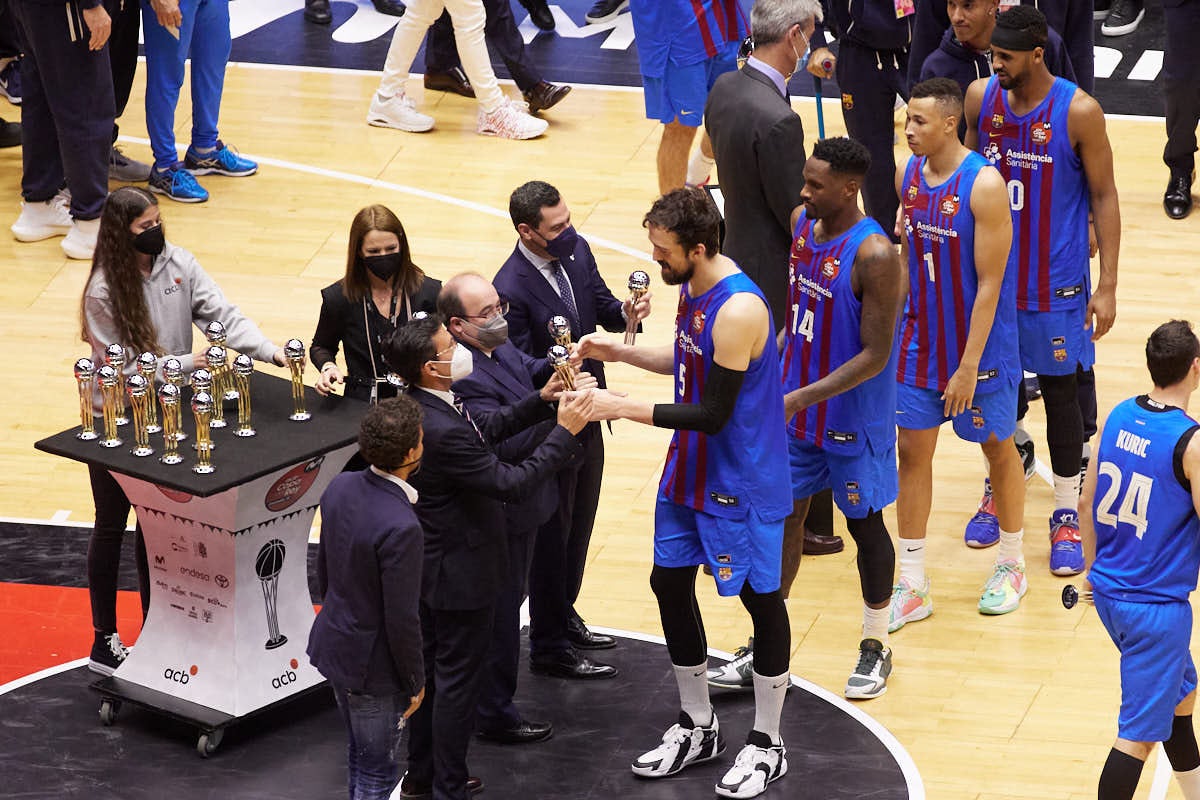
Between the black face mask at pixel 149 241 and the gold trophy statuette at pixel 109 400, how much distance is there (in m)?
0.45

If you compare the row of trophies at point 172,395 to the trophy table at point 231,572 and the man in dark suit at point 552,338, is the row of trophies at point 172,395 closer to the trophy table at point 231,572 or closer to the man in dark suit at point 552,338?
the trophy table at point 231,572

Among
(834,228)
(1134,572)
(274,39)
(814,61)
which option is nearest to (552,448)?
(834,228)

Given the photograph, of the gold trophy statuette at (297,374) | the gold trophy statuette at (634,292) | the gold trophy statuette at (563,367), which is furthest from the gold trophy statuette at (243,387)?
the gold trophy statuette at (634,292)

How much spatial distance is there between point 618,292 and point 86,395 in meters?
3.77

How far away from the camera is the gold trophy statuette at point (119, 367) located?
18.7ft

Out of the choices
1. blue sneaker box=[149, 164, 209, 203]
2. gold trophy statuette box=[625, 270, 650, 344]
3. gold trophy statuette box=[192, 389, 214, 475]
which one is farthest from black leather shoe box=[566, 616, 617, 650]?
blue sneaker box=[149, 164, 209, 203]

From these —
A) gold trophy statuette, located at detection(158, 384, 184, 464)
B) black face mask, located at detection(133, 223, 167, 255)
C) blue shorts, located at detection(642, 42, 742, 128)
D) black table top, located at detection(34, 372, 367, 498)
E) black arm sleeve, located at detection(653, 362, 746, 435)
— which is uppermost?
black face mask, located at detection(133, 223, 167, 255)

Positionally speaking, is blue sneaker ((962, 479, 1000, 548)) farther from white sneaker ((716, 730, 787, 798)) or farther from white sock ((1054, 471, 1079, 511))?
white sneaker ((716, 730, 787, 798))

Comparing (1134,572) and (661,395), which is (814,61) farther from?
(1134,572)

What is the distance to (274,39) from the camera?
1261 cm

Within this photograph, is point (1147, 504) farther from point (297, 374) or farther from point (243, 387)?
point (243, 387)

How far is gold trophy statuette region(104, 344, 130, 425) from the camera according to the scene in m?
5.69

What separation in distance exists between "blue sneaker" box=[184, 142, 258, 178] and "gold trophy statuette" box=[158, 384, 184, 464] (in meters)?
5.17

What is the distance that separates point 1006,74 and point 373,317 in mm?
2352
